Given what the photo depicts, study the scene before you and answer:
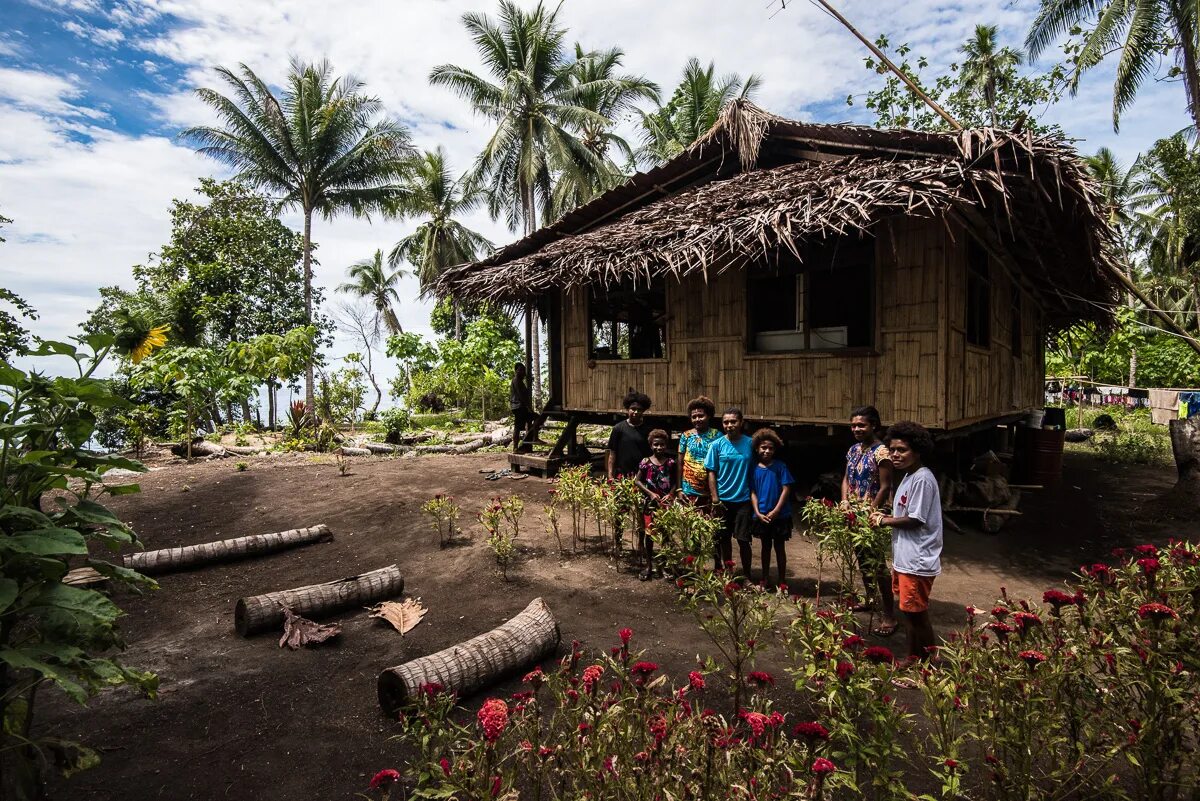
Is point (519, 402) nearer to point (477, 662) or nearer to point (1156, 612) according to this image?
point (477, 662)

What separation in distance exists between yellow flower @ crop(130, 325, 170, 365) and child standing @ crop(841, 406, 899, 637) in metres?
4.58

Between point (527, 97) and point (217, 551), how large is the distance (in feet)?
62.1

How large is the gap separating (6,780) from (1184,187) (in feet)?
104

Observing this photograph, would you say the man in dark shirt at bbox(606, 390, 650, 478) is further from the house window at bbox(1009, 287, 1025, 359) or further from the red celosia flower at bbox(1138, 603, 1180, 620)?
the house window at bbox(1009, 287, 1025, 359)

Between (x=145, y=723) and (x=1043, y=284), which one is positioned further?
(x=1043, y=284)

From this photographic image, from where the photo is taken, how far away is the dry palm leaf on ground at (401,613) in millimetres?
4376

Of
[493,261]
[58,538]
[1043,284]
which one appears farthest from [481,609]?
[1043,284]

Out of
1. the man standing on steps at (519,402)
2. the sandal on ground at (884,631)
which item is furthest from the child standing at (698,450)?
the man standing on steps at (519,402)

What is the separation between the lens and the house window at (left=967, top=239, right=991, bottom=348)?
7.24 metres

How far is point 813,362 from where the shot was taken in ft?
23.4

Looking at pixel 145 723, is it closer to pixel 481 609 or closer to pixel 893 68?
pixel 481 609

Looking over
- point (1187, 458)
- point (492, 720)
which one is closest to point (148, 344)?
point (492, 720)

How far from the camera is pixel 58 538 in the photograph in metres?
2.04

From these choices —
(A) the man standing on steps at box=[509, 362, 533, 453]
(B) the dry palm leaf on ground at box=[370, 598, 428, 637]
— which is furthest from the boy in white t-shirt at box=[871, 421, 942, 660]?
(A) the man standing on steps at box=[509, 362, 533, 453]
